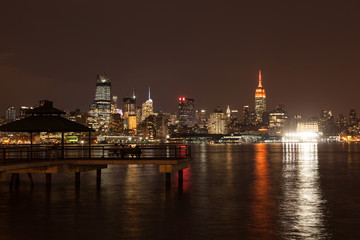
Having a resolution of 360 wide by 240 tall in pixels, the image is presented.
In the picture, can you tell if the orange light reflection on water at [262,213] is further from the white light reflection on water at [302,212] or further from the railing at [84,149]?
the railing at [84,149]

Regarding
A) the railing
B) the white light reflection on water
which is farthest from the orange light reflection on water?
the railing

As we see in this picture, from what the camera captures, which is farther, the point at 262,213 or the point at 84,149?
the point at 84,149

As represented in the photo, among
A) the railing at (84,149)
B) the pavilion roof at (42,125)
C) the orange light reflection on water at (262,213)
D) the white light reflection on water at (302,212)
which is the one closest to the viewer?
the white light reflection on water at (302,212)

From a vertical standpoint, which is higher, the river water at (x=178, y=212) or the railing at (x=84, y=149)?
the railing at (x=84, y=149)

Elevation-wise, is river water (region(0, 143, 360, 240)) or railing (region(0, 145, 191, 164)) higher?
railing (region(0, 145, 191, 164))

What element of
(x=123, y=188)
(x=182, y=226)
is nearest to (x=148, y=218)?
(x=182, y=226)

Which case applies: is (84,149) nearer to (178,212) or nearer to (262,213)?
(178,212)

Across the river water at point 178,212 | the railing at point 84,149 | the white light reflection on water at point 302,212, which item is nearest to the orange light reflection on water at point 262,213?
the river water at point 178,212

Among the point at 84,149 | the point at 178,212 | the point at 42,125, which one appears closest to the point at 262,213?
the point at 178,212

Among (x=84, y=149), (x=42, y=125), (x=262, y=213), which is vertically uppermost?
(x=42, y=125)

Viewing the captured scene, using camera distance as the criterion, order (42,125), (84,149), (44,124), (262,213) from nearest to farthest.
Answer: (262,213)
(42,125)
(44,124)
(84,149)

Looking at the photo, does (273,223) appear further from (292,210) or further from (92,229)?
(92,229)

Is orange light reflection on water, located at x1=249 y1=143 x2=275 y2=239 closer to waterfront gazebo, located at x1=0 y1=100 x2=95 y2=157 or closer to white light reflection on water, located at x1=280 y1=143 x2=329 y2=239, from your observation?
white light reflection on water, located at x1=280 y1=143 x2=329 y2=239

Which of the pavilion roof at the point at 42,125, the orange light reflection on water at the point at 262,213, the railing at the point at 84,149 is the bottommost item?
the orange light reflection on water at the point at 262,213
